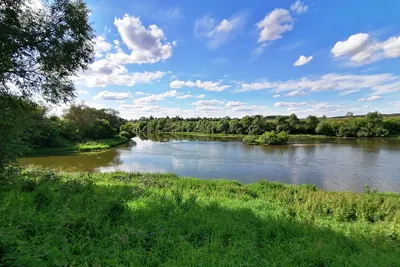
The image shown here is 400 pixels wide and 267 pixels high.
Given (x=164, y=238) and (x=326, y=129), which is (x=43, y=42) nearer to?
(x=164, y=238)

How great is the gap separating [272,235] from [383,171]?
23.9 meters

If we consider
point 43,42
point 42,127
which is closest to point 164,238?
point 43,42

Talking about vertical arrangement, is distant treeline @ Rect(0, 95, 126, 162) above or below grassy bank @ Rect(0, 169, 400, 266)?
above

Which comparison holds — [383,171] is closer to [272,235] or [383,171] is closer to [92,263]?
[272,235]

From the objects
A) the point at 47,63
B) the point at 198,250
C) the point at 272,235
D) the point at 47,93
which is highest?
the point at 47,63

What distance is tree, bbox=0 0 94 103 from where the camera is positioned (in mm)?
7500

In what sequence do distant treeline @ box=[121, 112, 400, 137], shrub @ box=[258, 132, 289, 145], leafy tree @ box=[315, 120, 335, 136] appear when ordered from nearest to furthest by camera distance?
1. shrub @ box=[258, 132, 289, 145]
2. distant treeline @ box=[121, 112, 400, 137]
3. leafy tree @ box=[315, 120, 335, 136]

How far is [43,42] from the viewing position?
7988 millimetres

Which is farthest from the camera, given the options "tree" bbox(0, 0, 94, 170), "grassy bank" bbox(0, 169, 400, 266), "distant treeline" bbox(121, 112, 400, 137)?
"distant treeline" bbox(121, 112, 400, 137)

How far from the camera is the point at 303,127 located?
7650 centimetres

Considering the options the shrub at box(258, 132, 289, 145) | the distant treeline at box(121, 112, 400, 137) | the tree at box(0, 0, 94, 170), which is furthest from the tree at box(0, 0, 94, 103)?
the distant treeline at box(121, 112, 400, 137)

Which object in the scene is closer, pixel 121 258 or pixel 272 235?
pixel 121 258

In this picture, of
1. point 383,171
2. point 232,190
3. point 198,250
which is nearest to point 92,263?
point 198,250

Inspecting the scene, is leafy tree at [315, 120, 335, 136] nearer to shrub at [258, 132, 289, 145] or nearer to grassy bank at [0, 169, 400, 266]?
shrub at [258, 132, 289, 145]
